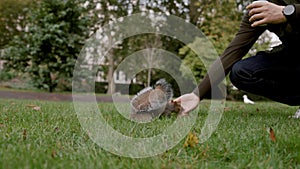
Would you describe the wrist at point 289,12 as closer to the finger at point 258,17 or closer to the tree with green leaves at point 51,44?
the finger at point 258,17

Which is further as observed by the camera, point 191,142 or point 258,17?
point 258,17

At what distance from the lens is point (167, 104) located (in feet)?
6.64

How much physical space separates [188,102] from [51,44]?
613cm

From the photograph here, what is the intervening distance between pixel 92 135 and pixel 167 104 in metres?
0.77

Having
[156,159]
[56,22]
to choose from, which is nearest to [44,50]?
[56,22]

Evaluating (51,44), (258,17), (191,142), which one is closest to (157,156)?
(191,142)

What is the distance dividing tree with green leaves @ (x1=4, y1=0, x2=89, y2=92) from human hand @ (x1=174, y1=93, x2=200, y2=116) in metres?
5.83

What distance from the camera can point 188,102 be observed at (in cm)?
195

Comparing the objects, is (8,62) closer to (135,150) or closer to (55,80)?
(55,80)

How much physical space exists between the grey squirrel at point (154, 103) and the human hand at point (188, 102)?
0.11 feet

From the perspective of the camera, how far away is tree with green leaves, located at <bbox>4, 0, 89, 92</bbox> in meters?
7.45

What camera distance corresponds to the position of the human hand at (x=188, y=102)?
1915 mm

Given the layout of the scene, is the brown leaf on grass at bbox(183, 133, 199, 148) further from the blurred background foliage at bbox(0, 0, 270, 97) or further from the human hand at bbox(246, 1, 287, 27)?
the blurred background foliage at bbox(0, 0, 270, 97)

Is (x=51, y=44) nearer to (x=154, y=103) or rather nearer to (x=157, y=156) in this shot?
(x=154, y=103)
